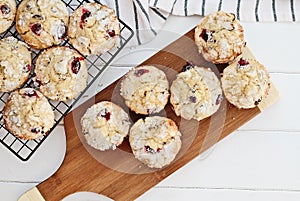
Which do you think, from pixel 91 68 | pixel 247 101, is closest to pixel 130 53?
pixel 91 68

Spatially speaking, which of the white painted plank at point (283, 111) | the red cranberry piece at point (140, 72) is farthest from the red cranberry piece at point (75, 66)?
the white painted plank at point (283, 111)

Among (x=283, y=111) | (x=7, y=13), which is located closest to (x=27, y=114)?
(x=7, y=13)

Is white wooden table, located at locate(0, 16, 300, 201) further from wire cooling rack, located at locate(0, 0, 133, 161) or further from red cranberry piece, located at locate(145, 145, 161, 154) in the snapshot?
red cranberry piece, located at locate(145, 145, 161, 154)

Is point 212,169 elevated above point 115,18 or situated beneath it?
situated beneath

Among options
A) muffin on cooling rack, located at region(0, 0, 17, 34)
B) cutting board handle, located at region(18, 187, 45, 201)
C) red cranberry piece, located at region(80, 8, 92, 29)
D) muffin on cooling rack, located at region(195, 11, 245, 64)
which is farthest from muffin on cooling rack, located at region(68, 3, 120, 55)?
cutting board handle, located at region(18, 187, 45, 201)

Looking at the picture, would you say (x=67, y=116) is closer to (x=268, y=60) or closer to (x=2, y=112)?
(x=2, y=112)
